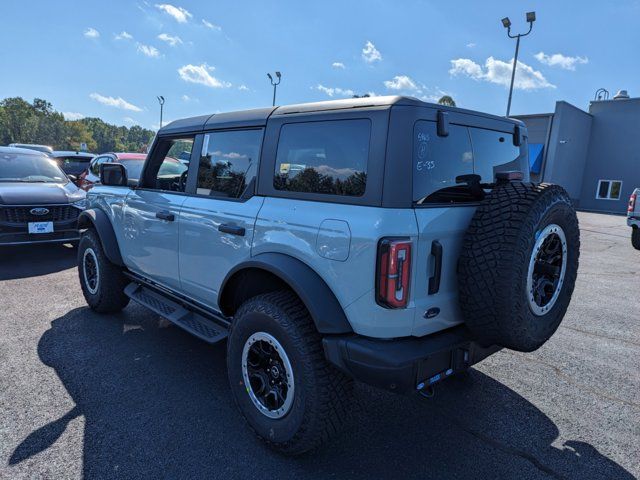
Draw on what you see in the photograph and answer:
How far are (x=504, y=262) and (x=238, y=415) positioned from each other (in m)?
1.97

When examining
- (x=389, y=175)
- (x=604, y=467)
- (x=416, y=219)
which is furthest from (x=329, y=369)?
(x=604, y=467)

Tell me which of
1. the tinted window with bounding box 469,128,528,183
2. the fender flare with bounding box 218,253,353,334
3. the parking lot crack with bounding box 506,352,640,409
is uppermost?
the tinted window with bounding box 469,128,528,183

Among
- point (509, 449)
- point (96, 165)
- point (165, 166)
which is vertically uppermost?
point (165, 166)

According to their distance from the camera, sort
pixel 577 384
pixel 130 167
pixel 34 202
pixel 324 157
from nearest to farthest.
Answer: pixel 324 157, pixel 577 384, pixel 34 202, pixel 130 167

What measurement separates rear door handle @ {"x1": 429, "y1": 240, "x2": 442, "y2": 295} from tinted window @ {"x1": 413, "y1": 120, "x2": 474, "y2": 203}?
0.24 meters

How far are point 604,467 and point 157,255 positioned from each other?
3.50 meters

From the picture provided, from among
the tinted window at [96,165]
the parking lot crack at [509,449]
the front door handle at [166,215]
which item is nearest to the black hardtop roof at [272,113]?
the front door handle at [166,215]

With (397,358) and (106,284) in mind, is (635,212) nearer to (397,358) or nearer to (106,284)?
(397,358)

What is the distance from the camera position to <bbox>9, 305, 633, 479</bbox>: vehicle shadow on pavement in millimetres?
2408

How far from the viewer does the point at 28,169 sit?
7574mm

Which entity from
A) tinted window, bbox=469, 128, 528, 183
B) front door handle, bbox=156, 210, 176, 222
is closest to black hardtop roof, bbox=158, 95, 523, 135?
tinted window, bbox=469, 128, 528, 183

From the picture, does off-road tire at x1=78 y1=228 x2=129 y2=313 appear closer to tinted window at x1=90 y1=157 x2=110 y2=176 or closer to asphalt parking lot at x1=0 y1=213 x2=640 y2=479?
asphalt parking lot at x1=0 y1=213 x2=640 y2=479

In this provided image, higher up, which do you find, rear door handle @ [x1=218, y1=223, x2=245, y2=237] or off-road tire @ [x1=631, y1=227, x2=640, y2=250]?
rear door handle @ [x1=218, y1=223, x2=245, y2=237]

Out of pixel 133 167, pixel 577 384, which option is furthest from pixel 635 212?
pixel 133 167
